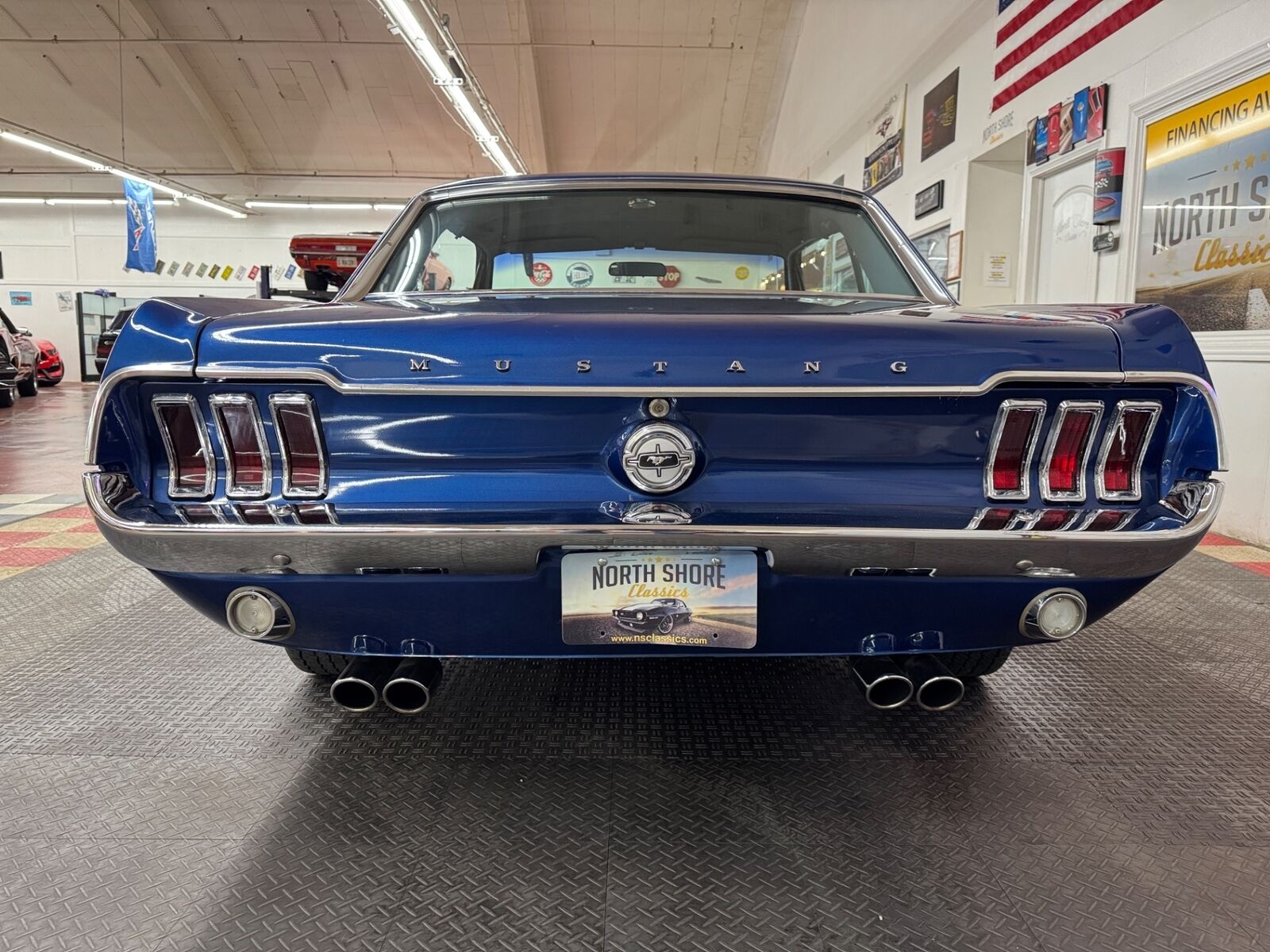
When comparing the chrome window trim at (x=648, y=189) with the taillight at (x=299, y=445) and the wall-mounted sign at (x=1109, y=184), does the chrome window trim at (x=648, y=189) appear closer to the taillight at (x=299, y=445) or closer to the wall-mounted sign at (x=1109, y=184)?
the taillight at (x=299, y=445)

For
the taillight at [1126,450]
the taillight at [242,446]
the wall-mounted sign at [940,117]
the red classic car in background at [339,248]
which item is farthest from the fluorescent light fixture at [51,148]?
the taillight at [1126,450]

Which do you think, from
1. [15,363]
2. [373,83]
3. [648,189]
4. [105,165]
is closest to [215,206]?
[105,165]

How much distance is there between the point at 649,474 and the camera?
1.45m

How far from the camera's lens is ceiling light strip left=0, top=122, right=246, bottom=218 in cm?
1318

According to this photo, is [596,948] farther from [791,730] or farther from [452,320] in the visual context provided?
[452,320]

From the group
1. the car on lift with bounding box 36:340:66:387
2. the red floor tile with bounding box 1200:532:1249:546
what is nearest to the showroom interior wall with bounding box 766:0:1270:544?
the red floor tile with bounding box 1200:532:1249:546

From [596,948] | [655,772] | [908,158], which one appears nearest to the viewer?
[596,948]

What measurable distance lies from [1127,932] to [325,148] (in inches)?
784

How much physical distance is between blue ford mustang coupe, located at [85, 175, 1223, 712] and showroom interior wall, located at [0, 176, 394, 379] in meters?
20.9

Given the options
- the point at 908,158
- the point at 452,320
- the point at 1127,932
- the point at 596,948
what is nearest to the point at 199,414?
the point at 452,320

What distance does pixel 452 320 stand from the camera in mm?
1504

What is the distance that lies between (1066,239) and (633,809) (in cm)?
568

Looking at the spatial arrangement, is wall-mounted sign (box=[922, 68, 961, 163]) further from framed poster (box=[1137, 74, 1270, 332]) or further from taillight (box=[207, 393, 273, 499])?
taillight (box=[207, 393, 273, 499])

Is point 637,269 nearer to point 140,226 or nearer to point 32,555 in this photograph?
point 32,555
